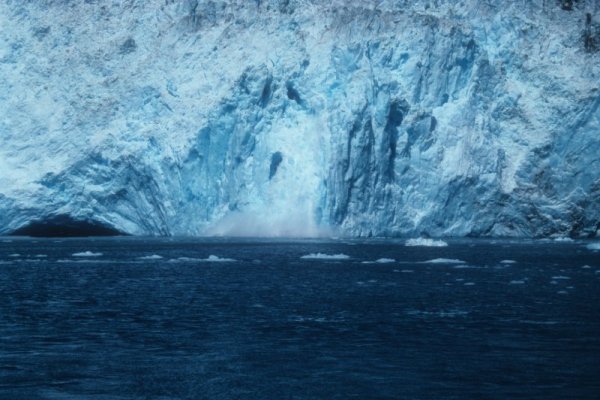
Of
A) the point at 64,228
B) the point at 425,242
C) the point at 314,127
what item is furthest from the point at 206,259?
the point at 64,228

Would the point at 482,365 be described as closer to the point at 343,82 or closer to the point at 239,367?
the point at 239,367

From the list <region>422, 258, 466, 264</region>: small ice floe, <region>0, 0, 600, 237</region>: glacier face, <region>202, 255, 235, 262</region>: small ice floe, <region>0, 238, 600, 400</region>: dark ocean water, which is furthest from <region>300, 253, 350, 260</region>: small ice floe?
<region>0, 0, 600, 237</region>: glacier face

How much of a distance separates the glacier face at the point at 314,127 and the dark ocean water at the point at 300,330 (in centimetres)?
1033

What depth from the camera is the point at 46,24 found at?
4403 centimetres

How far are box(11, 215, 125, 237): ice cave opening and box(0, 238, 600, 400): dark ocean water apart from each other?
11.2 metres

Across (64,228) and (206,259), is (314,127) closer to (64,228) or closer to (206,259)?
(206,259)

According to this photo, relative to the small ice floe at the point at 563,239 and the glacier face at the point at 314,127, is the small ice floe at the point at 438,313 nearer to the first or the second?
the glacier face at the point at 314,127

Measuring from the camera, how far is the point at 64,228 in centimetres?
4294

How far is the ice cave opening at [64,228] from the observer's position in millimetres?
40000

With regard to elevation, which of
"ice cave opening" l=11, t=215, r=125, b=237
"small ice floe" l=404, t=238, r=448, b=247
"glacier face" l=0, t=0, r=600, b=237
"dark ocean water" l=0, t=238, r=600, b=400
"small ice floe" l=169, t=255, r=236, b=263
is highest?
"glacier face" l=0, t=0, r=600, b=237

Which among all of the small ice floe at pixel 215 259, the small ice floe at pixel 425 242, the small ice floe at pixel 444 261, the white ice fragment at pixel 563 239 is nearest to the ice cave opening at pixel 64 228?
the small ice floe at pixel 215 259

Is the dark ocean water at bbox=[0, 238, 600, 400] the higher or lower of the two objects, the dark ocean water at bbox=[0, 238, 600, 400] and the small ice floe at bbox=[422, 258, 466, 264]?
the lower

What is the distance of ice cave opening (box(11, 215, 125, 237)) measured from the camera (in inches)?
1575

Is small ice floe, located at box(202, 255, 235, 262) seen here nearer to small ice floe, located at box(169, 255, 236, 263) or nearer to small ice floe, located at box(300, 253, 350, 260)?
small ice floe, located at box(169, 255, 236, 263)
